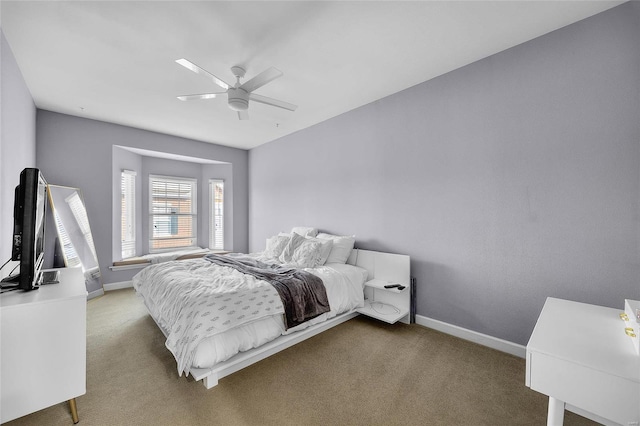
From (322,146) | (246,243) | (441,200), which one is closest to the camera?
(441,200)

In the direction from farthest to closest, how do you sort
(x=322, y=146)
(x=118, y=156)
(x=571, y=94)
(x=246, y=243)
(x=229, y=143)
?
(x=246, y=243)
(x=229, y=143)
(x=118, y=156)
(x=322, y=146)
(x=571, y=94)

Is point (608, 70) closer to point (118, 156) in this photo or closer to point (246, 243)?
point (246, 243)

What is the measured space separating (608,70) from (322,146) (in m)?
3.13

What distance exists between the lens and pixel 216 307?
1991mm

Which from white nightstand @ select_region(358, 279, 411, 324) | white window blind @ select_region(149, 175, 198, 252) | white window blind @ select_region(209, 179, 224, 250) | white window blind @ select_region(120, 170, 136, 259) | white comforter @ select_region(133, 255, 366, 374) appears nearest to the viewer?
white comforter @ select_region(133, 255, 366, 374)

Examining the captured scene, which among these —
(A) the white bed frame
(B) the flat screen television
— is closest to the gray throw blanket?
(A) the white bed frame

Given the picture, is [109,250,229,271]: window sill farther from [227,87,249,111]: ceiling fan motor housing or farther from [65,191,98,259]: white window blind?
[227,87,249,111]: ceiling fan motor housing

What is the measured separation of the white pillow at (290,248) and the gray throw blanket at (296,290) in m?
0.50

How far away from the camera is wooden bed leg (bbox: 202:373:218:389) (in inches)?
Answer: 74.7

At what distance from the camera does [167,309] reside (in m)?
2.24

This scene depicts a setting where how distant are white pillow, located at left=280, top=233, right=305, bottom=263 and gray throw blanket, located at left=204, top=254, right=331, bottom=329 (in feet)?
1.66

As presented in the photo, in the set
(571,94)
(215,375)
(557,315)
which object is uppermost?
(571,94)

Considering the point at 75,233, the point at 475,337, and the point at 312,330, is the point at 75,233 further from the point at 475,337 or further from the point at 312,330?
the point at 475,337

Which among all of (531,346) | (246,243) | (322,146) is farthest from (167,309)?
(246,243)
